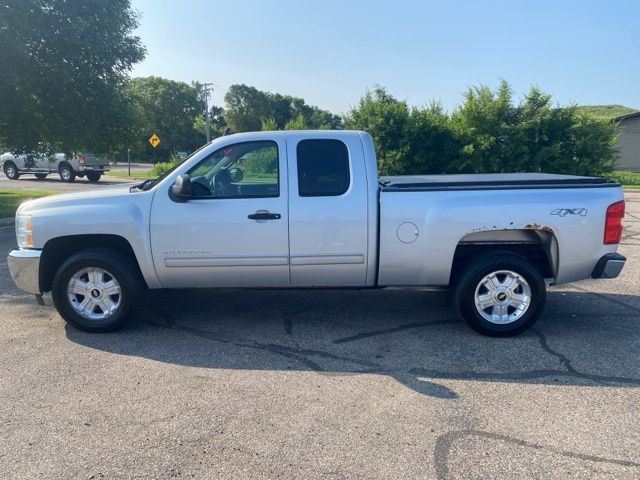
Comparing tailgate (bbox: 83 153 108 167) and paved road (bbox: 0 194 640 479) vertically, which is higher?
tailgate (bbox: 83 153 108 167)

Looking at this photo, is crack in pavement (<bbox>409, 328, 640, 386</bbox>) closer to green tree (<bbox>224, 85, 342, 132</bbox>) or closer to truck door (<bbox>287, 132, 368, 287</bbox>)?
truck door (<bbox>287, 132, 368, 287</bbox>)

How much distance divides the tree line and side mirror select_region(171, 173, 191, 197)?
7906 millimetres

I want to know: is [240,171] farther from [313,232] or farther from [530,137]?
[530,137]

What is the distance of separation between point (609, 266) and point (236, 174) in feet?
12.2

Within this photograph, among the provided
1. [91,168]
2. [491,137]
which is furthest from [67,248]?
[91,168]

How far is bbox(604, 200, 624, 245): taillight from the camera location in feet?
16.0

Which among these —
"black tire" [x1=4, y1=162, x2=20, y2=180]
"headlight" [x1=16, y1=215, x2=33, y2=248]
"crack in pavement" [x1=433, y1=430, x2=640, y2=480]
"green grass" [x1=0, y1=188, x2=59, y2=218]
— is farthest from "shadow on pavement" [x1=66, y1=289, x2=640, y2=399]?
"black tire" [x1=4, y1=162, x2=20, y2=180]

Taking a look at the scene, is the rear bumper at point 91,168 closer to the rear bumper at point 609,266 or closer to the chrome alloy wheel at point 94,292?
the chrome alloy wheel at point 94,292

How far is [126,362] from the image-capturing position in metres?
4.52

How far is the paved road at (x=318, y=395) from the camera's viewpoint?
309cm

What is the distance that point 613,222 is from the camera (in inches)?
193

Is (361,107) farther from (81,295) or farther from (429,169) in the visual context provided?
(81,295)

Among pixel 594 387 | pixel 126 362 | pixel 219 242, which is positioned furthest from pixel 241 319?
pixel 594 387

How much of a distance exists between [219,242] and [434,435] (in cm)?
267
